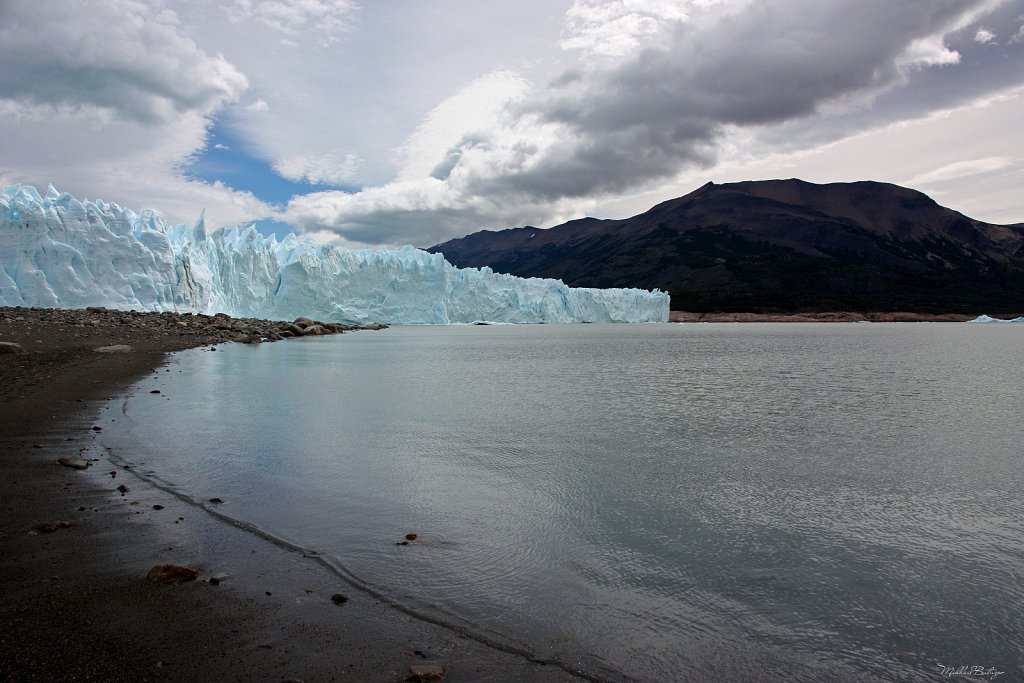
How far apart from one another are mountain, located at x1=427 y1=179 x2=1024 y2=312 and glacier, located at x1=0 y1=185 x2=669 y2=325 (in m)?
49.7

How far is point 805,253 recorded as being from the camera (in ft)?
433

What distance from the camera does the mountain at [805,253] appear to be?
334ft

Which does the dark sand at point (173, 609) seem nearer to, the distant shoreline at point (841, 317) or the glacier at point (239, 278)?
the glacier at point (239, 278)

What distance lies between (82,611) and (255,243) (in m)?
45.4

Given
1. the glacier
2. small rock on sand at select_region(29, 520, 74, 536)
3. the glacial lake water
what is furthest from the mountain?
small rock on sand at select_region(29, 520, 74, 536)

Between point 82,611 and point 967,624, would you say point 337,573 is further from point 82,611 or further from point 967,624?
point 967,624

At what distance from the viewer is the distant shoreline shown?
86.2m

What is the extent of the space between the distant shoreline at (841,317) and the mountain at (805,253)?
7.87 ft

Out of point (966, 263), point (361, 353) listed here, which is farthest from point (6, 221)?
point (966, 263)

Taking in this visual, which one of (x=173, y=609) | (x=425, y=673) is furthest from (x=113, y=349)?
(x=425, y=673)

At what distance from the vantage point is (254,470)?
6.59m

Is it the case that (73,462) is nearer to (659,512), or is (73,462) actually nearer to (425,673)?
(425,673)

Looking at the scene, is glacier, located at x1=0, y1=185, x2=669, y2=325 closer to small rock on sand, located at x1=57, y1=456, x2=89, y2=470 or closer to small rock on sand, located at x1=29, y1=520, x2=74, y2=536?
small rock on sand, located at x1=57, y1=456, x2=89, y2=470

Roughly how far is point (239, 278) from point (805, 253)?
406 feet
